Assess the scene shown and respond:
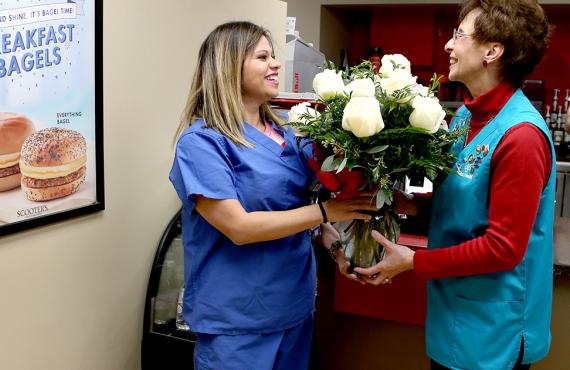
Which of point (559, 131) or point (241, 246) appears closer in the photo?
point (241, 246)

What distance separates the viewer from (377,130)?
1.13m

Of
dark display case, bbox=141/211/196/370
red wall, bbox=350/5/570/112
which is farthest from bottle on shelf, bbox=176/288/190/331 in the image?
red wall, bbox=350/5/570/112

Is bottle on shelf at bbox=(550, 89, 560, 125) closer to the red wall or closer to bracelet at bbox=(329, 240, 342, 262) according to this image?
the red wall

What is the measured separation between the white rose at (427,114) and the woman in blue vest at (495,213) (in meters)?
0.16

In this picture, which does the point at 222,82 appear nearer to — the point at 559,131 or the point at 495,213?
the point at 495,213

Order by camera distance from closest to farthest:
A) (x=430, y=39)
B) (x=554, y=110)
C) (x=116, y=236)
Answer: (x=116, y=236)
(x=554, y=110)
(x=430, y=39)

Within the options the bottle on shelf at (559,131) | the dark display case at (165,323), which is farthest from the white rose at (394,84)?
the bottle on shelf at (559,131)

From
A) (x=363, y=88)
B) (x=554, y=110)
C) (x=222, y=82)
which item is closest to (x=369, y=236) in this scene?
(x=363, y=88)

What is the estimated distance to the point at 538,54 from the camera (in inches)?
49.6

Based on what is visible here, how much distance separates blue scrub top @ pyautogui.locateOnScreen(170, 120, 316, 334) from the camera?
1.29m

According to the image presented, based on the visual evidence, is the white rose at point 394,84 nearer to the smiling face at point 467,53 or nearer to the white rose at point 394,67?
the white rose at point 394,67

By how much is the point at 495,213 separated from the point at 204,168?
671 millimetres

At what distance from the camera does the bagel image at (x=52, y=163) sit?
132 cm

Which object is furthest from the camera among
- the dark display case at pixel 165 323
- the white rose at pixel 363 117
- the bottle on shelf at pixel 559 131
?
the bottle on shelf at pixel 559 131
